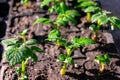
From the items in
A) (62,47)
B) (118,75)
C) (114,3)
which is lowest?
(118,75)

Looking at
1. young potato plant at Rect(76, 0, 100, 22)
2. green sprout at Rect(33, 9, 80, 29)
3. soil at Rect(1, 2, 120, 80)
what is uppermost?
young potato plant at Rect(76, 0, 100, 22)

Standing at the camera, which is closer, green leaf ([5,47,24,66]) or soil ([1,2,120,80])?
green leaf ([5,47,24,66])

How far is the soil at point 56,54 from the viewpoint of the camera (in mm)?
1856

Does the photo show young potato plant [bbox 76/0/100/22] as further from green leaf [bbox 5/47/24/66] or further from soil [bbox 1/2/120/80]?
green leaf [bbox 5/47/24/66]

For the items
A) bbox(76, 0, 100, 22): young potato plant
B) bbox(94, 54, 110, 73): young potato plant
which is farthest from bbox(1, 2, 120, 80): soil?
bbox(76, 0, 100, 22): young potato plant

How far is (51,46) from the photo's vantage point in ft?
6.98

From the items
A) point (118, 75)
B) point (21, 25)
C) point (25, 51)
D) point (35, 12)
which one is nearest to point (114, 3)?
point (35, 12)

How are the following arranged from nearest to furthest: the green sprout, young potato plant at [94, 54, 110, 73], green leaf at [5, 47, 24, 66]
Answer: green leaf at [5, 47, 24, 66], young potato plant at [94, 54, 110, 73], the green sprout

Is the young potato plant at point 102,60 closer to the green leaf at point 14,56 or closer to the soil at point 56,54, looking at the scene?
the soil at point 56,54

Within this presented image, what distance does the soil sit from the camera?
73.1 inches

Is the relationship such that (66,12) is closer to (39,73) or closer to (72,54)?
(72,54)

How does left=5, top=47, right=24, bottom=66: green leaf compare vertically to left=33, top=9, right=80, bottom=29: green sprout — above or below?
below

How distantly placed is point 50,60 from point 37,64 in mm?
99

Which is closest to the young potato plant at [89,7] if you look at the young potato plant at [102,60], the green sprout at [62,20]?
the green sprout at [62,20]
